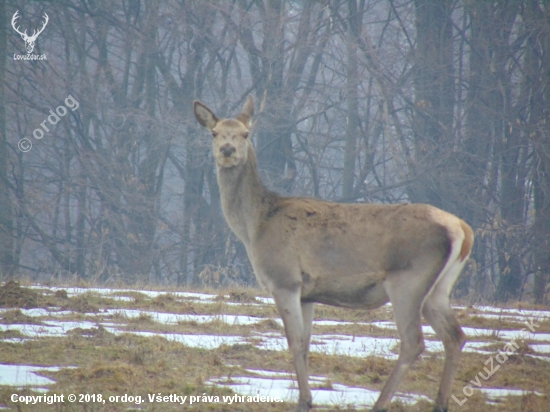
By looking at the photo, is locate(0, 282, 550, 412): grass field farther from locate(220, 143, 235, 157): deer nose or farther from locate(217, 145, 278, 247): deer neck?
locate(220, 143, 235, 157): deer nose

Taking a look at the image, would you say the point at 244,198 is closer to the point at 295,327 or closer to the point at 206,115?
the point at 206,115

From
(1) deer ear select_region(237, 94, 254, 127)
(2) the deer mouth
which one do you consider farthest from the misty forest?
(2) the deer mouth

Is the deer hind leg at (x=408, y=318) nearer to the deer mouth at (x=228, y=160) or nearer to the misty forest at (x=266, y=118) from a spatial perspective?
the deer mouth at (x=228, y=160)

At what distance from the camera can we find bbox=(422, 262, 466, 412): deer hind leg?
557 cm

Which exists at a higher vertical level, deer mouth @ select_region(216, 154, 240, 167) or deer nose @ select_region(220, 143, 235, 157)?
deer nose @ select_region(220, 143, 235, 157)

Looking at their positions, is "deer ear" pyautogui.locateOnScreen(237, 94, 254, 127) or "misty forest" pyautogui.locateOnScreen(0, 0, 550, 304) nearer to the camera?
"deer ear" pyautogui.locateOnScreen(237, 94, 254, 127)

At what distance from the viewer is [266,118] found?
67.5 feet

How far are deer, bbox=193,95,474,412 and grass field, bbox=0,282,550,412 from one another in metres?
0.50

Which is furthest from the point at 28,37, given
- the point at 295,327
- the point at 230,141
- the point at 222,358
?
the point at 295,327

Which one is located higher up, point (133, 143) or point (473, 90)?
point (473, 90)

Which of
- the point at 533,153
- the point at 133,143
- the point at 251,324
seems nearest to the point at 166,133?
the point at 133,143

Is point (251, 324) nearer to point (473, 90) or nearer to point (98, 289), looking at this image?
point (98, 289)

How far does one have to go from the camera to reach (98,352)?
6699 millimetres

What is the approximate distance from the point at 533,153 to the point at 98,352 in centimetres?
1428
